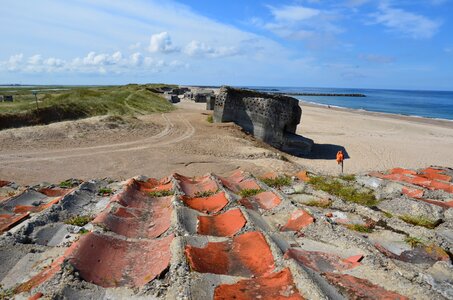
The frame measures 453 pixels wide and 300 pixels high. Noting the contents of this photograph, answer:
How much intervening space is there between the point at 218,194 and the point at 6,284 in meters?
3.05

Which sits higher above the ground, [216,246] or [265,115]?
[265,115]

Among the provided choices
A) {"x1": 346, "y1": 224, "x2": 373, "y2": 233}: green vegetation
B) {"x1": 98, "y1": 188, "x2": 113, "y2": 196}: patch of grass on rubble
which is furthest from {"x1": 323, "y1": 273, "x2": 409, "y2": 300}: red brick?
{"x1": 98, "y1": 188, "x2": 113, "y2": 196}: patch of grass on rubble

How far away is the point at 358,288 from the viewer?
2896 millimetres

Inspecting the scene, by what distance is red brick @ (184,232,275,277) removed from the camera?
318 centimetres

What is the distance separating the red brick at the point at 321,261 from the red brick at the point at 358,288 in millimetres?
201

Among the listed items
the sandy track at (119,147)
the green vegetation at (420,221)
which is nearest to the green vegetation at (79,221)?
the green vegetation at (420,221)

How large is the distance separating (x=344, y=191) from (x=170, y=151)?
500 inches

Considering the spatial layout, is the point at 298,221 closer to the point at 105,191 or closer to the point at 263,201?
the point at 263,201

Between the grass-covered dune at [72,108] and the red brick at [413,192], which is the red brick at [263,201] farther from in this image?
the grass-covered dune at [72,108]

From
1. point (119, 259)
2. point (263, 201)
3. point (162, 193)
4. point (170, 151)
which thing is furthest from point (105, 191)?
point (170, 151)

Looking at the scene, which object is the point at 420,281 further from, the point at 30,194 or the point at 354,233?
the point at 30,194

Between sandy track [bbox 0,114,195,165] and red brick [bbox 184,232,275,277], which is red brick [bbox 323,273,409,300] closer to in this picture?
red brick [bbox 184,232,275,277]

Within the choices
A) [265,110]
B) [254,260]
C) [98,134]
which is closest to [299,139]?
[265,110]

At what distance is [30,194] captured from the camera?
218 inches
